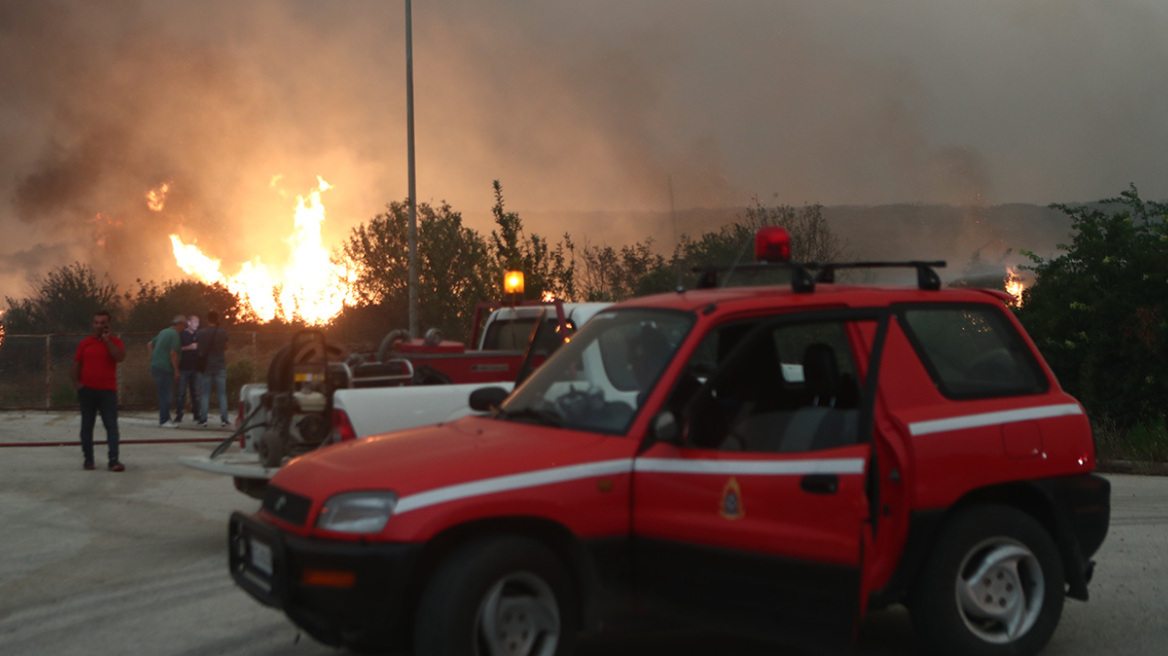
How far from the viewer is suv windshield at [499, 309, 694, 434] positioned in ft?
15.5

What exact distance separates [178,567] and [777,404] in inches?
185

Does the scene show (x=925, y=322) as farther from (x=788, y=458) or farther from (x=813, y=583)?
(x=813, y=583)

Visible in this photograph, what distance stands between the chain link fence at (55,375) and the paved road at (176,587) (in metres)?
13.7

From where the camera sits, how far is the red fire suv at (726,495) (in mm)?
4219

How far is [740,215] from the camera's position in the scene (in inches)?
739

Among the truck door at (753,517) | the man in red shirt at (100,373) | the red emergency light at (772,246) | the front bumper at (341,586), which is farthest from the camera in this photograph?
the man in red shirt at (100,373)

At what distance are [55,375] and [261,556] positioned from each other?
79.1 feet

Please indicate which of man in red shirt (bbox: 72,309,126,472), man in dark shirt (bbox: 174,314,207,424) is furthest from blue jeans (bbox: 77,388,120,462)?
man in dark shirt (bbox: 174,314,207,424)

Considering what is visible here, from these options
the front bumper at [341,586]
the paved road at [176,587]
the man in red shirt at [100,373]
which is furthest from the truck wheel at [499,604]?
the man in red shirt at [100,373]

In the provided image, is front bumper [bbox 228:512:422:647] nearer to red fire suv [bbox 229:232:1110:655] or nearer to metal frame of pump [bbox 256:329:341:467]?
red fire suv [bbox 229:232:1110:655]

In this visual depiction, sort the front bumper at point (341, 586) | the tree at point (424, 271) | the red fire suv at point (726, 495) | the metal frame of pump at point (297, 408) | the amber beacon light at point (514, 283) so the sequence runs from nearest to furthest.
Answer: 1. the front bumper at point (341, 586)
2. the red fire suv at point (726, 495)
3. the metal frame of pump at point (297, 408)
4. the amber beacon light at point (514, 283)
5. the tree at point (424, 271)

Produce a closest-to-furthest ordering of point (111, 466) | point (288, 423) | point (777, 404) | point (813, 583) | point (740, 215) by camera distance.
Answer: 1. point (813, 583)
2. point (777, 404)
3. point (288, 423)
4. point (111, 466)
5. point (740, 215)

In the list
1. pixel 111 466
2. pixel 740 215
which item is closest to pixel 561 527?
pixel 111 466

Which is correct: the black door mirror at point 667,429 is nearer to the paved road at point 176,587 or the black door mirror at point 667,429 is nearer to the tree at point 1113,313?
the paved road at point 176,587
